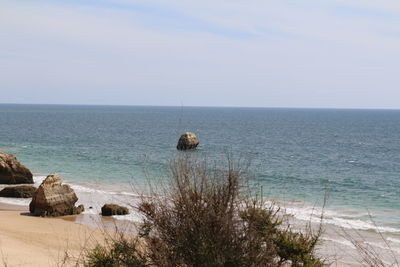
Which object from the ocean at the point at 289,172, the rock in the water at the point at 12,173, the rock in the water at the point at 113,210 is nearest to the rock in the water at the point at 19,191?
the ocean at the point at 289,172

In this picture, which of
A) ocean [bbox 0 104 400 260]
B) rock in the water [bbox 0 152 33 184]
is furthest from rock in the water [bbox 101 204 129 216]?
rock in the water [bbox 0 152 33 184]

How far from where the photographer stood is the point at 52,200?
25.2 metres

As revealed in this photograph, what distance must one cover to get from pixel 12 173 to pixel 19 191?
505 cm

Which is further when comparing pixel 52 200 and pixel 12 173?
pixel 12 173

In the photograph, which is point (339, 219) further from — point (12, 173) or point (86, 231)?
point (12, 173)

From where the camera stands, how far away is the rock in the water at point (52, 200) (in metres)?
25.1

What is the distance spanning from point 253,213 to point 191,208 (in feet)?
3.80

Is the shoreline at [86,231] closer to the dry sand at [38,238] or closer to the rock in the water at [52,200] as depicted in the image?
the dry sand at [38,238]

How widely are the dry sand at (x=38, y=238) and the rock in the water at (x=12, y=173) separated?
7526mm

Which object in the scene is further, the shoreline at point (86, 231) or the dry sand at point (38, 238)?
the shoreline at point (86, 231)

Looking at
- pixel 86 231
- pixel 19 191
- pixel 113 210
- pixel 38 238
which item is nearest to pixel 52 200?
pixel 113 210

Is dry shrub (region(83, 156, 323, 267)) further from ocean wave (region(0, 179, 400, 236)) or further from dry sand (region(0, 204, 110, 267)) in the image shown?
ocean wave (region(0, 179, 400, 236))

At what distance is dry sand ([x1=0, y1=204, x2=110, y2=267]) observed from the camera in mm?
15547

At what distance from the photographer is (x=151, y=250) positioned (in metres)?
8.97
